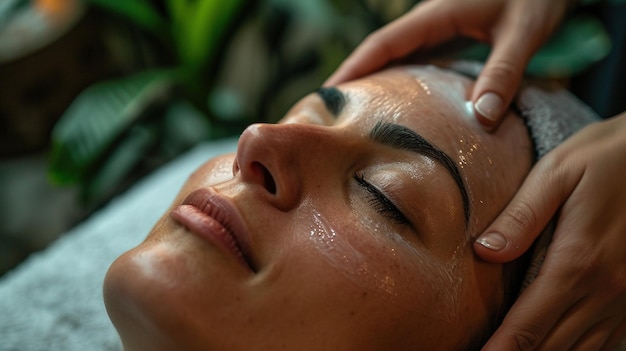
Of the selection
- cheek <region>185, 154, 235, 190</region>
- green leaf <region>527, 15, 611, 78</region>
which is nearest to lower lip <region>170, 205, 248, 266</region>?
cheek <region>185, 154, 235, 190</region>

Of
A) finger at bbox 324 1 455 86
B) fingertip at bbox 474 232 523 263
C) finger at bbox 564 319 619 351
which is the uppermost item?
finger at bbox 324 1 455 86

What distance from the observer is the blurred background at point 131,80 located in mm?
2477

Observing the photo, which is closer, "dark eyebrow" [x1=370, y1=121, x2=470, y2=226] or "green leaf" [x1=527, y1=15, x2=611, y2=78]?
"dark eyebrow" [x1=370, y1=121, x2=470, y2=226]

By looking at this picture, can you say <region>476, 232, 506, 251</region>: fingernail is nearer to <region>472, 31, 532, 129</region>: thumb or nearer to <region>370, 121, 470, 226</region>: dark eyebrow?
<region>370, 121, 470, 226</region>: dark eyebrow

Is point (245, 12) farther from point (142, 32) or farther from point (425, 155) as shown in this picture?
point (425, 155)

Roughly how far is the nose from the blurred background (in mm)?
1576

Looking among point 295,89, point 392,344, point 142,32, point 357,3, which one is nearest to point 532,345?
point 392,344

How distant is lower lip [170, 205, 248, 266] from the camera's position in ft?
2.46

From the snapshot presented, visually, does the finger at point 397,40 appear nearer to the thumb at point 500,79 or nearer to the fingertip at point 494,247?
the thumb at point 500,79

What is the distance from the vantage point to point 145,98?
246cm

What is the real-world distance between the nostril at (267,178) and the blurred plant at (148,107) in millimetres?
1651

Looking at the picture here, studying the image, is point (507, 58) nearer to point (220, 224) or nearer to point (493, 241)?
point (493, 241)

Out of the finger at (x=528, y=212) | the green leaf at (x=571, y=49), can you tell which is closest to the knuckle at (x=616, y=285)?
the finger at (x=528, y=212)

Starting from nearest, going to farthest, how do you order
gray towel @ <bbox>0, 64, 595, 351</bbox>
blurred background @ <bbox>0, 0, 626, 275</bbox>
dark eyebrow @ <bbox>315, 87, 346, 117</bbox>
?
dark eyebrow @ <bbox>315, 87, 346, 117</bbox> → gray towel @ <bbox>0, 64, 595, 351</bbox> → blurred background @ <bbox>0, 0, 626, 275</bbox>
